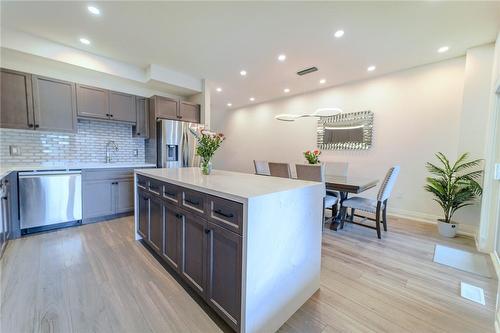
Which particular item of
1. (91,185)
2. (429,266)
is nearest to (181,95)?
(91,185)

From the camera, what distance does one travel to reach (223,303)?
132 centimetres

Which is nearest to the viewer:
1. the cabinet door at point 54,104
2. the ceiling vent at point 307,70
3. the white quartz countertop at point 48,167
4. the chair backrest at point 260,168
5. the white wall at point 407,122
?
the white quartz countertop at point 48,167

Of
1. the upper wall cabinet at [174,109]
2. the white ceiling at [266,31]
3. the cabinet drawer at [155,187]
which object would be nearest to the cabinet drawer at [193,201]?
the cabinet drawer at [155,187]

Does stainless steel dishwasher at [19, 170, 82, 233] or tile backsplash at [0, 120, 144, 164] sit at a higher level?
tile backsplash at [0, 120, 144, 164]

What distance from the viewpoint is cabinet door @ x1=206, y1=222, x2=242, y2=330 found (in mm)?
1209

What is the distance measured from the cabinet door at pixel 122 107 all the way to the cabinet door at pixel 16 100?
986 millimetres

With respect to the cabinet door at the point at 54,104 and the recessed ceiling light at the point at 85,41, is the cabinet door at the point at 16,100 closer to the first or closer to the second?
the cabinet door at the point at 54,104

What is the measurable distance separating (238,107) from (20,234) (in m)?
5.94

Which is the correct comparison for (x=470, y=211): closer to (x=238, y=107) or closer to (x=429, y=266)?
(x=429, y=266)

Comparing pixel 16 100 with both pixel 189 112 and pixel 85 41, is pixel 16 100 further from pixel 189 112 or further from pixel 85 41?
pixel 189 112

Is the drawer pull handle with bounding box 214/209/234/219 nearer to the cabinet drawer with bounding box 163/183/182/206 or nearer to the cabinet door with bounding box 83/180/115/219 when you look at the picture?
the cabinet drawer with bounding box 163/183/182/206

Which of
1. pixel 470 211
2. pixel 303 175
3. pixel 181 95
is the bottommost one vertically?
pixel 470 211

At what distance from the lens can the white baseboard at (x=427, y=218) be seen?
3035mm

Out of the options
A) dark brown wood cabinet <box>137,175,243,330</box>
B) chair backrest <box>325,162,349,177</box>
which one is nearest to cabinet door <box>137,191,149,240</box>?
dark brown wood cabinet <box>137,175,243,330</box>
